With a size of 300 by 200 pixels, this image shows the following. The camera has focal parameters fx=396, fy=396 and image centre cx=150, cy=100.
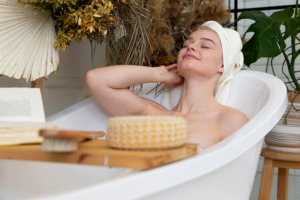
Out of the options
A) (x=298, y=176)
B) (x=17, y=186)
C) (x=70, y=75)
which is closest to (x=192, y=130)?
(x=17, y=186)

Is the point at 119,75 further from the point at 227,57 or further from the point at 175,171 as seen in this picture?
the point at 175,171

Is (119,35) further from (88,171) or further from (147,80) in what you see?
(88,171)

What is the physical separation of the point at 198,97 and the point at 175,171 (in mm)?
820

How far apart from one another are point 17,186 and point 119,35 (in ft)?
3.03

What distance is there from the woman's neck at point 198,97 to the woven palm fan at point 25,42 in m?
0.58

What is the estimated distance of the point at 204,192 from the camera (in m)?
1.03

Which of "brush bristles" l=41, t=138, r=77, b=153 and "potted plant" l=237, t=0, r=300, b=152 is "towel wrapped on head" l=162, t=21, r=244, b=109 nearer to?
"potted plant" l=237, t=0, r=300, b=152

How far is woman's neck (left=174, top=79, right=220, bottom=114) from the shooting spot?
64.5 inches

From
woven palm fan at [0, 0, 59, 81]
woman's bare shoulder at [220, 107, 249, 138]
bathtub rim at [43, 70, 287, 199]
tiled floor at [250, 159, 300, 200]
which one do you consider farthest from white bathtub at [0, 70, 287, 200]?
tiled floor at [250, 159, 300, 200]

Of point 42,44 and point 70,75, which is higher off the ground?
point 42,44

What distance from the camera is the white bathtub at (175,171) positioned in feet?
2.56

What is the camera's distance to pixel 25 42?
166cm

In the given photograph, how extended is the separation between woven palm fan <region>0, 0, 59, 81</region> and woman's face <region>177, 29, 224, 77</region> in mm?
563

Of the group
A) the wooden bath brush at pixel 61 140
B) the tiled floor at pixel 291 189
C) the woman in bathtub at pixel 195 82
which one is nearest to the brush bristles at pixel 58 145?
the wooden bath brush at pixel 61 140
